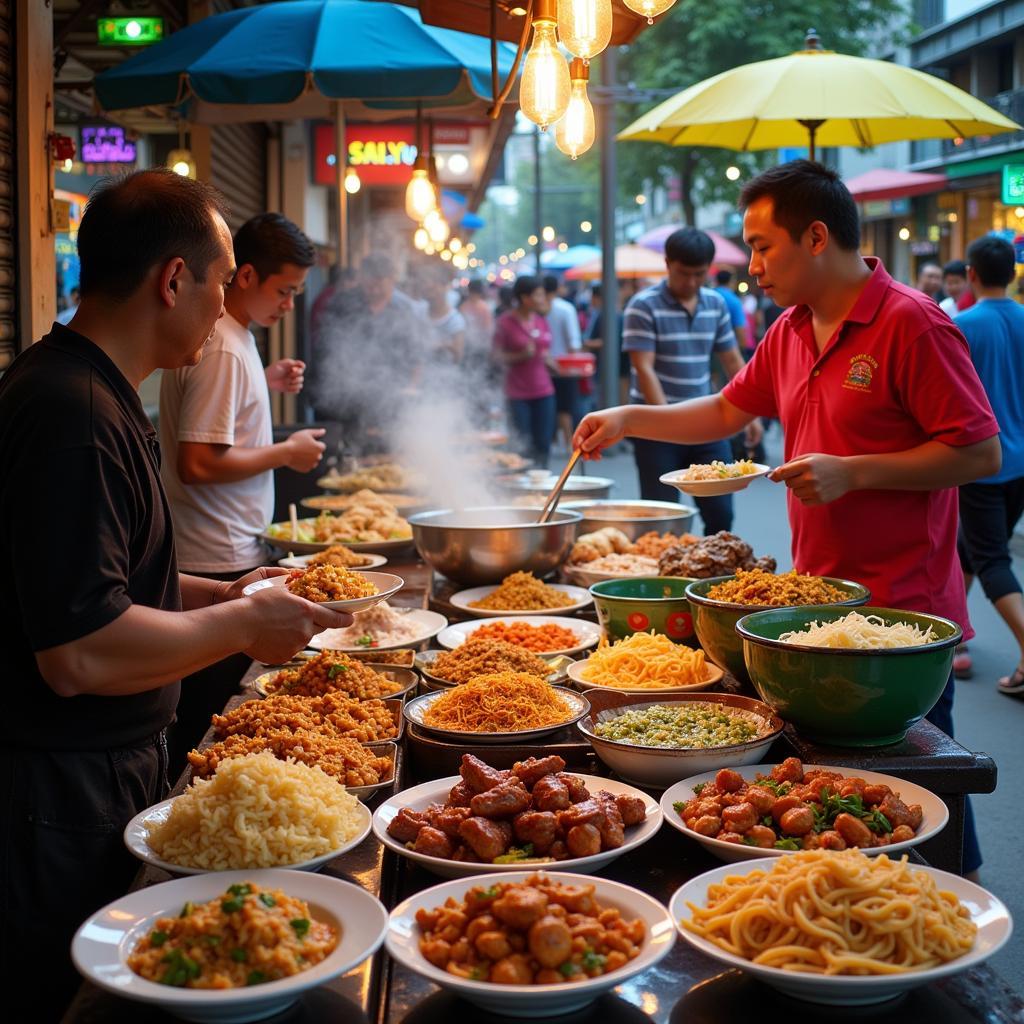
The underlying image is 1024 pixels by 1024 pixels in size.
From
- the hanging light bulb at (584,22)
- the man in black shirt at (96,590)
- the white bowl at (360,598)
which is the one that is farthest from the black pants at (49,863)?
→ the hanging light bulb at (584,22)

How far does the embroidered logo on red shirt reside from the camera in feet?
12.3

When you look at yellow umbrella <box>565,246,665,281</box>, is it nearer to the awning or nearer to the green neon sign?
the awning

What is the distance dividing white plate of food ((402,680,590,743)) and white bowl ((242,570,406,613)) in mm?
344

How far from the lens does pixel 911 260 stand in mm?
32688

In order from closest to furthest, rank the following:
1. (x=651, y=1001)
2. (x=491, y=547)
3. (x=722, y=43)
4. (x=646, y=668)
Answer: (x=651, y=1001) → (x=646, y=668) → (x=491, y=547) → (x=722, y=43)

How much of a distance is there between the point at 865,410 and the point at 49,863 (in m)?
2.68

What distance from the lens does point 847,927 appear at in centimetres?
193

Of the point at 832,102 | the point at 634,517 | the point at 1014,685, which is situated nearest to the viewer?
the point at 634,517

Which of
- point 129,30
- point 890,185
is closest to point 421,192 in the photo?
point 129,30

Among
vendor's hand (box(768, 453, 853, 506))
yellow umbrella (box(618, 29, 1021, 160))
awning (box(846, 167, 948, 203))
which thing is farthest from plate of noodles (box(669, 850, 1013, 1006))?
awning (box(846, 167, 948, 203))

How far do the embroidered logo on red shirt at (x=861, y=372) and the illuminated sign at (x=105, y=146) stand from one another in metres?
11.8

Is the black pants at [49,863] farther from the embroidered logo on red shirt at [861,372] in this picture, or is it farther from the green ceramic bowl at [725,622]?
the embroidered logo on red shirt at [861,372]

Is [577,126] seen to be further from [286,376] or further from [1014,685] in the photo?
[1014,685]

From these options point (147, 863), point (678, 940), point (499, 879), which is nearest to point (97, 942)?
point (147, 863)
